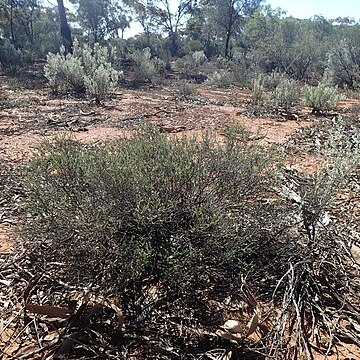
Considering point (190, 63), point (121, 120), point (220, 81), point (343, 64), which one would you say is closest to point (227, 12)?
point (190, 63)

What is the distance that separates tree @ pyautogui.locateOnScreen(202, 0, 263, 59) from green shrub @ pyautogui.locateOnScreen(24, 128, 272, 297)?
2717 centimetres

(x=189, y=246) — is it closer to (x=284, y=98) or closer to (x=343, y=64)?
(x=284, y=98)

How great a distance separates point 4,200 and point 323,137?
4.78 metres

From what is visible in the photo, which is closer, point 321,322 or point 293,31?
point 321,322

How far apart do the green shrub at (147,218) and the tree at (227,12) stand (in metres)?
27.2

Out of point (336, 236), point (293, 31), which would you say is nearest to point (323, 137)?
point (336, 236)

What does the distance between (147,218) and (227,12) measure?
29.8 meters

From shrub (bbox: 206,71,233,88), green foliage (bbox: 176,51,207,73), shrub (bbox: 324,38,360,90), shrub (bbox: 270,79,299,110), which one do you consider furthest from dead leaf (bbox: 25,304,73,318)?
green foliage (bbox: 176,51,207,73)

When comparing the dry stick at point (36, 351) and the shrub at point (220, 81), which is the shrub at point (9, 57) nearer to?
the shrub at point (220, 81)

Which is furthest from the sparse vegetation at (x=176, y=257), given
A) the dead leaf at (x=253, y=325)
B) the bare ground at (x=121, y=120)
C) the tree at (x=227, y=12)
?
the tree at (x=227, y=12)

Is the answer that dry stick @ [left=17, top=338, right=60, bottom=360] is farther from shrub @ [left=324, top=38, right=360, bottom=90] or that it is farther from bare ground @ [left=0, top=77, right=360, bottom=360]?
shrub @ [left=324, top=38, right=360, bottom=90]

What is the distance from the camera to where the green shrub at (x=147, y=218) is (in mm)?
2262

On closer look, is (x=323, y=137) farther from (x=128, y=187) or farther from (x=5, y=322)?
(x=5, y=322)

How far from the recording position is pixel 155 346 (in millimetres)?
1942
